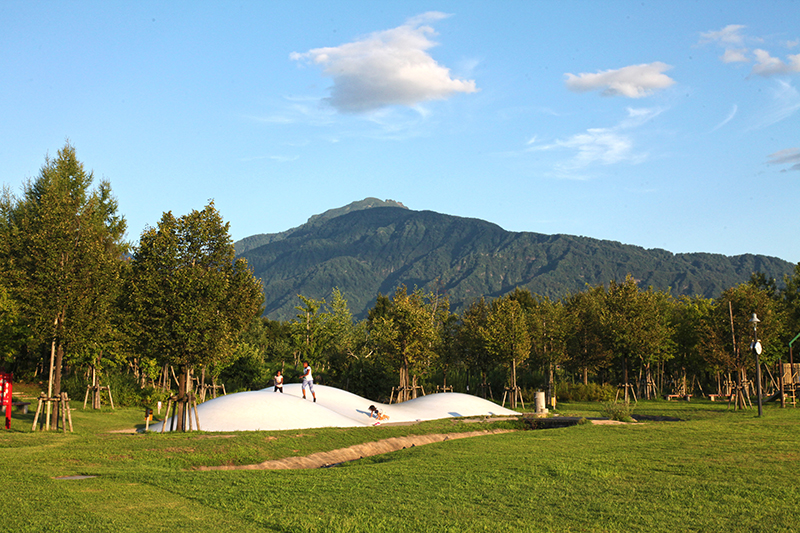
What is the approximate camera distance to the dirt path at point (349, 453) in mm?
15297

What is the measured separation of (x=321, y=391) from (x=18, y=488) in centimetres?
2261

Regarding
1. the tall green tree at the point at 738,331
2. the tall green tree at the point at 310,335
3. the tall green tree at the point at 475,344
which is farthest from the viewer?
the tall green tree at the point at 310,335

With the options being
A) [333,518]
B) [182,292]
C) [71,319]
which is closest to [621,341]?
[182,292]

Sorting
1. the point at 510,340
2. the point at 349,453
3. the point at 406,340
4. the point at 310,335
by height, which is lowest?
the point at 349,453

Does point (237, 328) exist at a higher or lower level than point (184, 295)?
lower

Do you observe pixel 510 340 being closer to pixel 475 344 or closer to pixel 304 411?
pixel 475 344

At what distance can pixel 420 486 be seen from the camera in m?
11.1

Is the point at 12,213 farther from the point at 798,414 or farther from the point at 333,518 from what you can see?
the point at 798,414

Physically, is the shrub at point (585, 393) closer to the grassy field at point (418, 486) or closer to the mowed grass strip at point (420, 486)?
the grassy field at point (418, 486)

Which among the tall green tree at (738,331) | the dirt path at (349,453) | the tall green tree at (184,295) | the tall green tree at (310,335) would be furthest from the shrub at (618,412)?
the tall green tree at (310,335)

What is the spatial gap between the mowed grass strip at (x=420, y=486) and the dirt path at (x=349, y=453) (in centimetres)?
43

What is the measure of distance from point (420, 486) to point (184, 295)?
13.0 metres

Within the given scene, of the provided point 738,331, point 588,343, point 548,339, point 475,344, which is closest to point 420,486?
point 738,331

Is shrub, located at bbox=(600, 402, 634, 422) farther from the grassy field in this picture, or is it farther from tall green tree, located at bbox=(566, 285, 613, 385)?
tall green tree, located at bbox=(566, 285, 613, 385)
